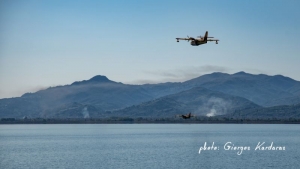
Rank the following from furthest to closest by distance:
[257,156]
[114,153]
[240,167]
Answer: [114,153], [257,156], [240,167]

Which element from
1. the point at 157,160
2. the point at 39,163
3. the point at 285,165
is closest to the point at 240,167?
the point at 285,165

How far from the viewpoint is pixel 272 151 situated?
137 meters

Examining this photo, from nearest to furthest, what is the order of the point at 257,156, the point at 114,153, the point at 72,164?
the point at 72,164 < the point at 257,156 < the point at 114,153

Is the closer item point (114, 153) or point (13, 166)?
point (13, 166)

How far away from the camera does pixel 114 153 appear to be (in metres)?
136

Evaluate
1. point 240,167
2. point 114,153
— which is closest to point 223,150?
point 114,153

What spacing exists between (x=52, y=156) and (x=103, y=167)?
27.0 metres

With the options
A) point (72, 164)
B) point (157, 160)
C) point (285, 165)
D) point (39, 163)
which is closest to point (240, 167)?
point (285, 165)

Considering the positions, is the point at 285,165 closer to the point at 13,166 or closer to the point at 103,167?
the point at 103,167

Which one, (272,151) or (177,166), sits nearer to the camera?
(177,166)

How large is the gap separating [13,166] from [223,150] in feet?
175

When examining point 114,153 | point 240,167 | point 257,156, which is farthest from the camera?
point 114,153

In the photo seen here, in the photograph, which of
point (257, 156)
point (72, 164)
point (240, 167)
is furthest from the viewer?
point (257, 156)

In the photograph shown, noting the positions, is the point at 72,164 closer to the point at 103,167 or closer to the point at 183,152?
the point at 103,167
